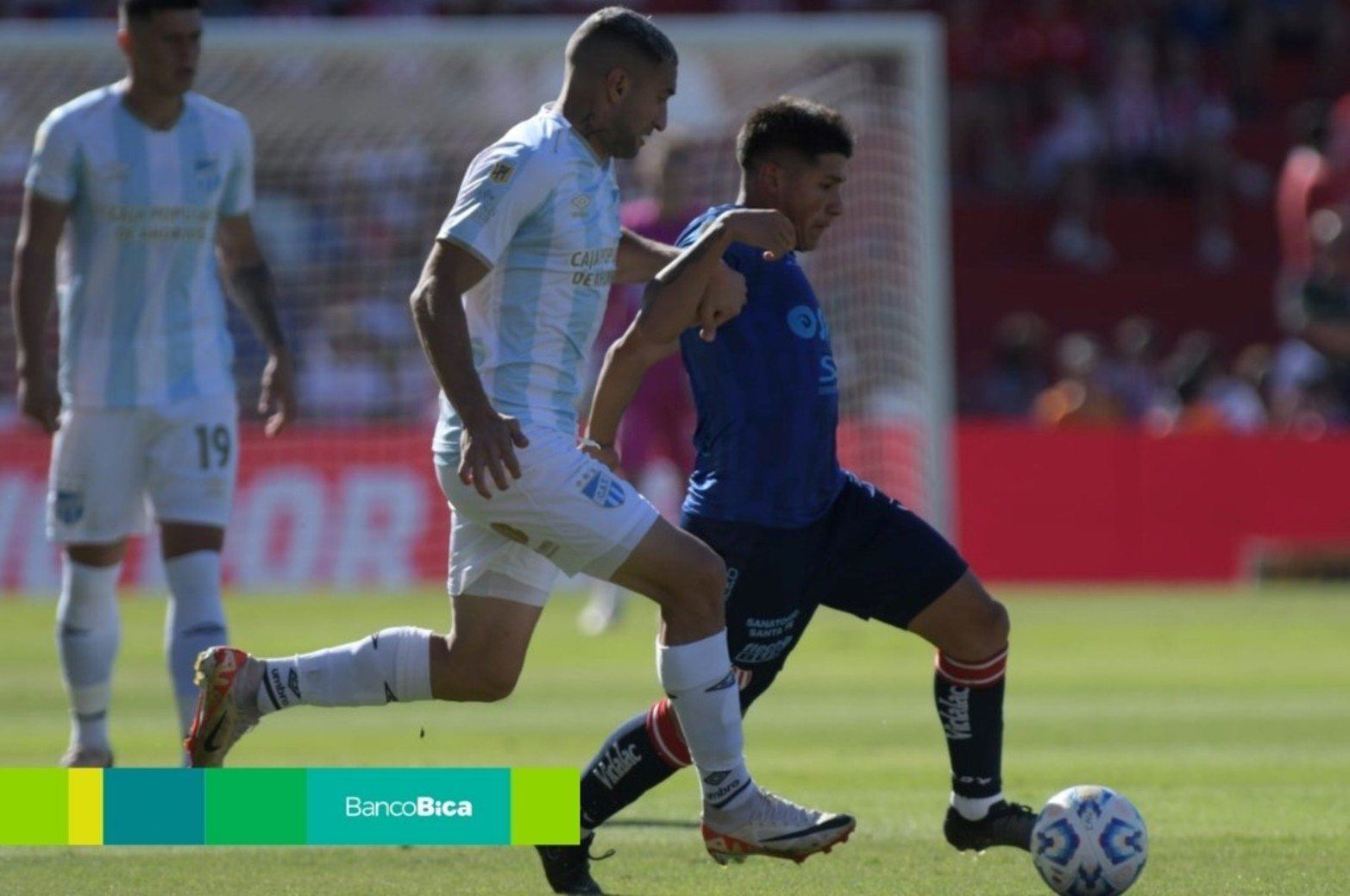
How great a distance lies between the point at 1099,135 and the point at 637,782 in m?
21.5

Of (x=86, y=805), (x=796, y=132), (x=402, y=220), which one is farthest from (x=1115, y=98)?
(x=86, y=805)

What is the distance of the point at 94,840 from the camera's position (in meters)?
6.56

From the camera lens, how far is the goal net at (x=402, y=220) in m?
16.4

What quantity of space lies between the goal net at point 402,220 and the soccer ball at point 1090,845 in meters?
9.82

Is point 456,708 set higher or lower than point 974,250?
lower

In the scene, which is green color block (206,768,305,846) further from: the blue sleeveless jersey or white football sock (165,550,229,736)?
white football sock (165,550,229,736)

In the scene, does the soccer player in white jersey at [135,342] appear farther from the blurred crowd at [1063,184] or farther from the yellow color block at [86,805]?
the blurred crowd at [1063,184]

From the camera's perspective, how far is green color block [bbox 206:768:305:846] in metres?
6.27

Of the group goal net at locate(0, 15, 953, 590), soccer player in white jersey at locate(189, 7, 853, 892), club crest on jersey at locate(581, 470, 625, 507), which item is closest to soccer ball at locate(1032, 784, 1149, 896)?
soccer player in white jersey at locate(189, 7, 853, 892)

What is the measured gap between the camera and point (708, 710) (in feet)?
20.2

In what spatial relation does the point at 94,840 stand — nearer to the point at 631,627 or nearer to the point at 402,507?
the point at 631,627

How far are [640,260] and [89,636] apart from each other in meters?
2.67

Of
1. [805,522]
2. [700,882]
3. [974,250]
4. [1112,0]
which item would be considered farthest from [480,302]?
[1112,0]

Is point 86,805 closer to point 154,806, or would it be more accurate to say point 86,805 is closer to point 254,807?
point 154,806
